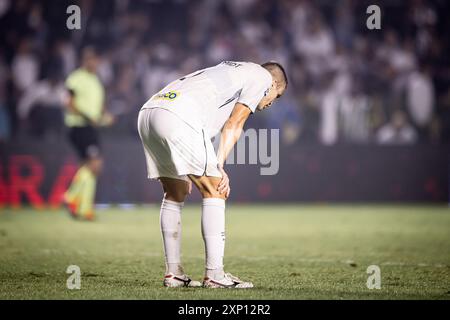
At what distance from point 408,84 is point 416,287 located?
39.9 feet

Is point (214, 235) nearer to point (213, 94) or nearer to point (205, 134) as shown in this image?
point (205, 134)

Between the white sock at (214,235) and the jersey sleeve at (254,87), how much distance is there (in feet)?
2.77

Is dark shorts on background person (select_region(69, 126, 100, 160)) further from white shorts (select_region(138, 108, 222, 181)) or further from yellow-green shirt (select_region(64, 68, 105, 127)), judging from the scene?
white shorts (select_region(138, 108, 222, 181))

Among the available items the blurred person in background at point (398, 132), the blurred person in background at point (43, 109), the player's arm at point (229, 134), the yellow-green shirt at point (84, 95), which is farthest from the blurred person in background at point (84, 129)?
the player's arm at point (229, 134)

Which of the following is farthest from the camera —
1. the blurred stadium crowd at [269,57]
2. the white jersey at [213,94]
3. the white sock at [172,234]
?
the blurred stadium crowd at [269,57]

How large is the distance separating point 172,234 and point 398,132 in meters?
11.7

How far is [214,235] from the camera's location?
7477mm

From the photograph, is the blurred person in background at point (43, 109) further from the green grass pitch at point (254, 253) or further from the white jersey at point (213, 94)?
the white jersey at point (213, 94)

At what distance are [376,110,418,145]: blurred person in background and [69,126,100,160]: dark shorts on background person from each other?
620 centimetres

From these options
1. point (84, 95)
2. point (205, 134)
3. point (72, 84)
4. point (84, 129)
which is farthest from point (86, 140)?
point (205, 134)

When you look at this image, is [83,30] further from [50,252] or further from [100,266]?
[100,266]

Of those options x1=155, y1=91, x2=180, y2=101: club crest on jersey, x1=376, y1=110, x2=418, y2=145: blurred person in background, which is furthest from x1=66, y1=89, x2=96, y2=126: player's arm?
x1=155, y1=91, x2=180, y2=101: club crest on jersey

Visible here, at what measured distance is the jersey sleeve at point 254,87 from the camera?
7.52 metres

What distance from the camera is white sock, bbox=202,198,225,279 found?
24.5 feet
